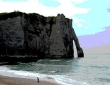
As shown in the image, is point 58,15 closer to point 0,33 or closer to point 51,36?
point 51,36

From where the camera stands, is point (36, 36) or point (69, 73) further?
point (36, 36)

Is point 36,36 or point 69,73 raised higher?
point 36,36

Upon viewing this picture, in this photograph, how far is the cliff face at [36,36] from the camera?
7175cm

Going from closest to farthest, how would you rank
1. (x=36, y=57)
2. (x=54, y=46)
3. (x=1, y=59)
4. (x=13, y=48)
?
(x=1, y=59), (x=13, y=48), (x=36, y=57), (x=54, y=46)

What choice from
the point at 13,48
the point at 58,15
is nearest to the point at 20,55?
the point at 13,48

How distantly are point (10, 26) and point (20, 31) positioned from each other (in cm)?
338

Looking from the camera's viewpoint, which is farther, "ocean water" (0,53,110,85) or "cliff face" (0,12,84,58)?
"cliff face" (0,12,84,58)

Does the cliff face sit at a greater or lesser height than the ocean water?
greater

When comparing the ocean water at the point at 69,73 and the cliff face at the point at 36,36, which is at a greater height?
the cliff face at the point at 36,36

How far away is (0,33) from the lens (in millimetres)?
71188

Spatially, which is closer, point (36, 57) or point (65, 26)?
point (36, 57)

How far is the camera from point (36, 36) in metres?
81.1

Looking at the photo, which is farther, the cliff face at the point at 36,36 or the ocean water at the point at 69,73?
the cliff face at the point at 36,36

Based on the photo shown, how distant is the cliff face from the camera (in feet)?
235
